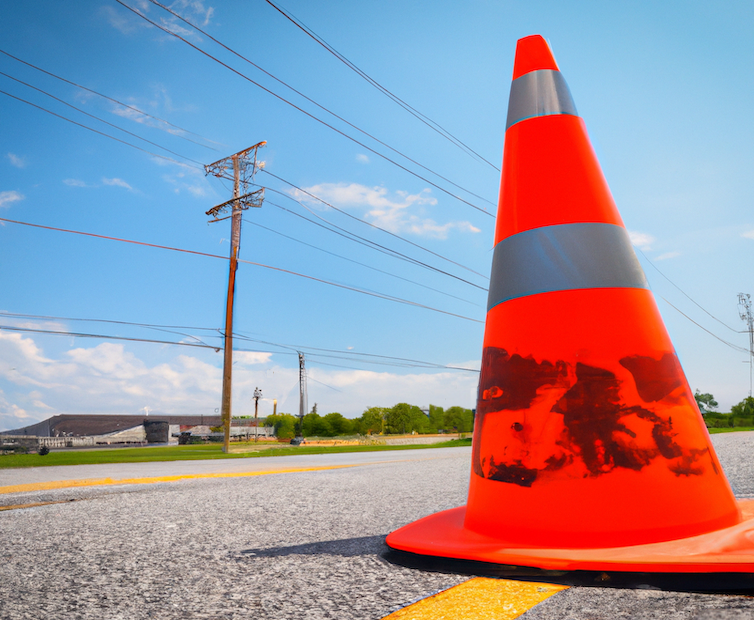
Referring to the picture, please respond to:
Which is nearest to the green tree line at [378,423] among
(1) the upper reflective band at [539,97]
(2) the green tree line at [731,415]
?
(2) the green tree line at [731,415]

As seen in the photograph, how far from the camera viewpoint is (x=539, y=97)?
101 inches

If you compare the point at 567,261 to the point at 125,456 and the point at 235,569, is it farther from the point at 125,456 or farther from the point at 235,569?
the point at 125,456

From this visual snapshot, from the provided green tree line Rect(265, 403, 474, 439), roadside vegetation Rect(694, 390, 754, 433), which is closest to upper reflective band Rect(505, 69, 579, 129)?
roadside vegetation Rect(694, 390, 754, 433)

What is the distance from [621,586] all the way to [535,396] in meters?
0.70

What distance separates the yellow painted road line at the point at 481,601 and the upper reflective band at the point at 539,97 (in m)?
2.17

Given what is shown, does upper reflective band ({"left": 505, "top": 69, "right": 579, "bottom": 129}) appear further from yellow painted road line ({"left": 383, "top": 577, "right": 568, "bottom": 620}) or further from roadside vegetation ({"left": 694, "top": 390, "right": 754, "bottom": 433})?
roadside vegetation ({"left": 694, "top": 390, "right": 754, "bottom": 433})

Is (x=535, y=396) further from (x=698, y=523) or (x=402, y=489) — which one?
(x=402, y=489)

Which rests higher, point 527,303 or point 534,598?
point 527,303

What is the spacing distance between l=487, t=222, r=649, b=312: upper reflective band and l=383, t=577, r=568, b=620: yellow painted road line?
45.8 inches

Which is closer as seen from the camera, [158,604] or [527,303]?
[158,604]

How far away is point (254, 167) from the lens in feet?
74.2

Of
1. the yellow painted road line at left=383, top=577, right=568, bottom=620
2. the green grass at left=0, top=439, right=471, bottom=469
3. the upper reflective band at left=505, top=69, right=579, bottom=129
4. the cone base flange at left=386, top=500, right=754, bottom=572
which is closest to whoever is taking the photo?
the yellow painted road line at left=383, top=577, right=568, bottom=620

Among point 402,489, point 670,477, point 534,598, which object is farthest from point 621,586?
point 402,489

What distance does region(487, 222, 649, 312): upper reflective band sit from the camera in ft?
6.91
